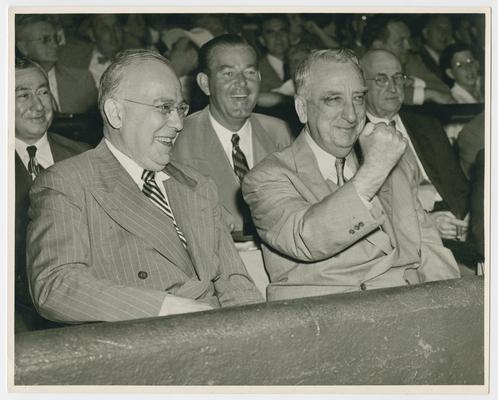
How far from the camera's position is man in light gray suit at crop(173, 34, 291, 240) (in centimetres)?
303

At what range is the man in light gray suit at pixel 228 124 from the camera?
9.94 feet

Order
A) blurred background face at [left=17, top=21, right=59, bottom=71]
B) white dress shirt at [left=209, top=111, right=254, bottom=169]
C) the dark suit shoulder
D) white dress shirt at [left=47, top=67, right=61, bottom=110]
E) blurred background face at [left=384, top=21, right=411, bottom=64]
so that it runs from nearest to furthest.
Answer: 1. the dark suit shoulder
2. white dress shirt at [left=209, top=111, right=254, bottom=169]
3. blurred background face at [left=17, top=21, right=59, bottom=71]
4. white dress shirt at [left=47, top=67, right=61, bottom=110]
5. blurred background face at [left=384, top=21, right=411, bottom=64]

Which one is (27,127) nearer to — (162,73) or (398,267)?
(162,73)

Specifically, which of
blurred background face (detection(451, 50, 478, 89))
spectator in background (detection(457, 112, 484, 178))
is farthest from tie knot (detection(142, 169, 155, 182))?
blurred background face (detection(451, 50, 478, 89))

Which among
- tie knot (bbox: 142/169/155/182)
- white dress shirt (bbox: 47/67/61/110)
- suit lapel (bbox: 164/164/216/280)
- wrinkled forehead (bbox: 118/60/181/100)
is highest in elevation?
white dress shirt (bbox: 47/67/61/110)

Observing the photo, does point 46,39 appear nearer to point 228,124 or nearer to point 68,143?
point 68,143

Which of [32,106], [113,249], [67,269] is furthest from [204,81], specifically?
[67,269]

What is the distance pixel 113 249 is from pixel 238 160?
1.25 metres

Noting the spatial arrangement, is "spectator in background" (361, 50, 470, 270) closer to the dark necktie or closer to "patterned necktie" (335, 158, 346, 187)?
"patterned necktie" (335, 158, 346, 187)

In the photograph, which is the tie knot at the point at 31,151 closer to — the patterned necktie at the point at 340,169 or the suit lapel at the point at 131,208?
the suit lapel at the point at 131,208

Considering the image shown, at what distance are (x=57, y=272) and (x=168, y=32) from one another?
359 centimetres

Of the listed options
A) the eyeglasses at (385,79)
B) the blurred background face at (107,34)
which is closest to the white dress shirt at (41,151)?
the eyeglasses at (385,79)

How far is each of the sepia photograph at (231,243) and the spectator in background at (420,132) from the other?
207 mm

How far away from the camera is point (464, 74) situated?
15.9 feet
